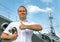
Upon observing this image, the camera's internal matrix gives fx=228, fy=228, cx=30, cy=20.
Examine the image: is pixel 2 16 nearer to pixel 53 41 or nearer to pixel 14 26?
pixel 14 26

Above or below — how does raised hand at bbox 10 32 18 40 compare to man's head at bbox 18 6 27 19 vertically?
below

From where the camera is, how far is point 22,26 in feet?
9.64

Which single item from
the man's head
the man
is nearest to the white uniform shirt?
the man

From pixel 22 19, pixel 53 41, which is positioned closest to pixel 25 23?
pixel 22 19

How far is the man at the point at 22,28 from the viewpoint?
9.59 ft

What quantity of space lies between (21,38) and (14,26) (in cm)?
19

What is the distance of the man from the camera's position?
2924 millimetres

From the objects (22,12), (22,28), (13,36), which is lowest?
(13,36)

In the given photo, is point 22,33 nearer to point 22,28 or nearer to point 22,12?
point 22,28

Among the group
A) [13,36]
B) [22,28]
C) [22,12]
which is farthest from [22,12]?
[13,36]

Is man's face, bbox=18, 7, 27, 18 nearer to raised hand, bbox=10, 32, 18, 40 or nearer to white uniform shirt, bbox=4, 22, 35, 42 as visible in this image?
white uniform shirt, bbox=4, 22, 35, 42

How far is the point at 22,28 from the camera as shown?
9.69 feet

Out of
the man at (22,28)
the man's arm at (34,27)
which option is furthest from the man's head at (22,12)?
the man's arm at (34,27)

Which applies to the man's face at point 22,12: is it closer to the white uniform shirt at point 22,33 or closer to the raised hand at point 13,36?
the white uniform shirt at point 22,33
